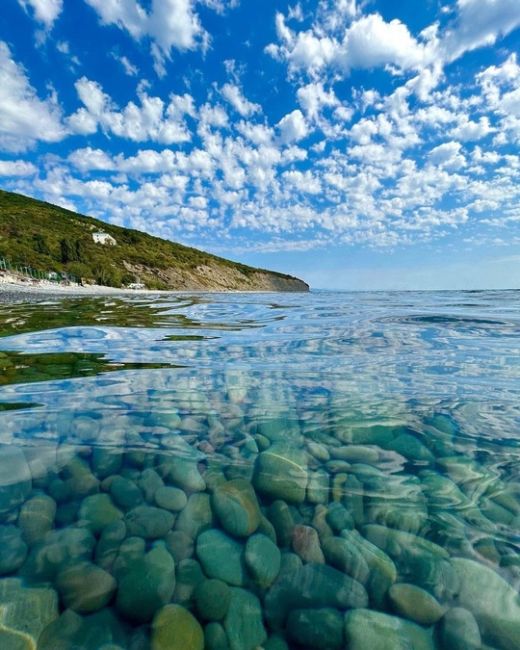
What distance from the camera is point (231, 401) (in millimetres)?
3443

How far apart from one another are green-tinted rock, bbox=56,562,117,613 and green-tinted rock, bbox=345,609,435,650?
3.38ft

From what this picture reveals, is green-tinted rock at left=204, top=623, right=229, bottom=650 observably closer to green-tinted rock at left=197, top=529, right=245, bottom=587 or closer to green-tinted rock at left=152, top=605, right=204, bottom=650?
green-tinted rock at left=152, top=605, right=204, bottom=650

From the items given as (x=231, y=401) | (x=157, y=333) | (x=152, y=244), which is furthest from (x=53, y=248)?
(x=231, y=401)

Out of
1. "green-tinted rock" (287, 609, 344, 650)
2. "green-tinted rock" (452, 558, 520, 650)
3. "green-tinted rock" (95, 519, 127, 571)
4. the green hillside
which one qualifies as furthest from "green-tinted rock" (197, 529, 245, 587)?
the green hillside

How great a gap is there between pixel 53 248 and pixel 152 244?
30.2 meters

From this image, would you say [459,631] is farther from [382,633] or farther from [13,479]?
[13,479]

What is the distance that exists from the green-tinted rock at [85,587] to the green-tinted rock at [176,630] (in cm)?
26

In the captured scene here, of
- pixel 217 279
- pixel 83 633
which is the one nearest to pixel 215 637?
pixel 83 633

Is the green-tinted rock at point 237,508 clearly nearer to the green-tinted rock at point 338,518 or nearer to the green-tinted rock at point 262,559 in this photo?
the green-tinted rock at point 262,559

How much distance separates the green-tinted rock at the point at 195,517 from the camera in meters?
1.83

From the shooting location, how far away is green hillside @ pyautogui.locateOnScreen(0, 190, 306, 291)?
4678 centimetres

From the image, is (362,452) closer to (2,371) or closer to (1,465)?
(1,465)

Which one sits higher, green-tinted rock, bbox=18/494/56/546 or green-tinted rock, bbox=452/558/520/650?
green-tinted rock, bbox=18/494/56/546

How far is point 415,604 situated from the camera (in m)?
1.48
